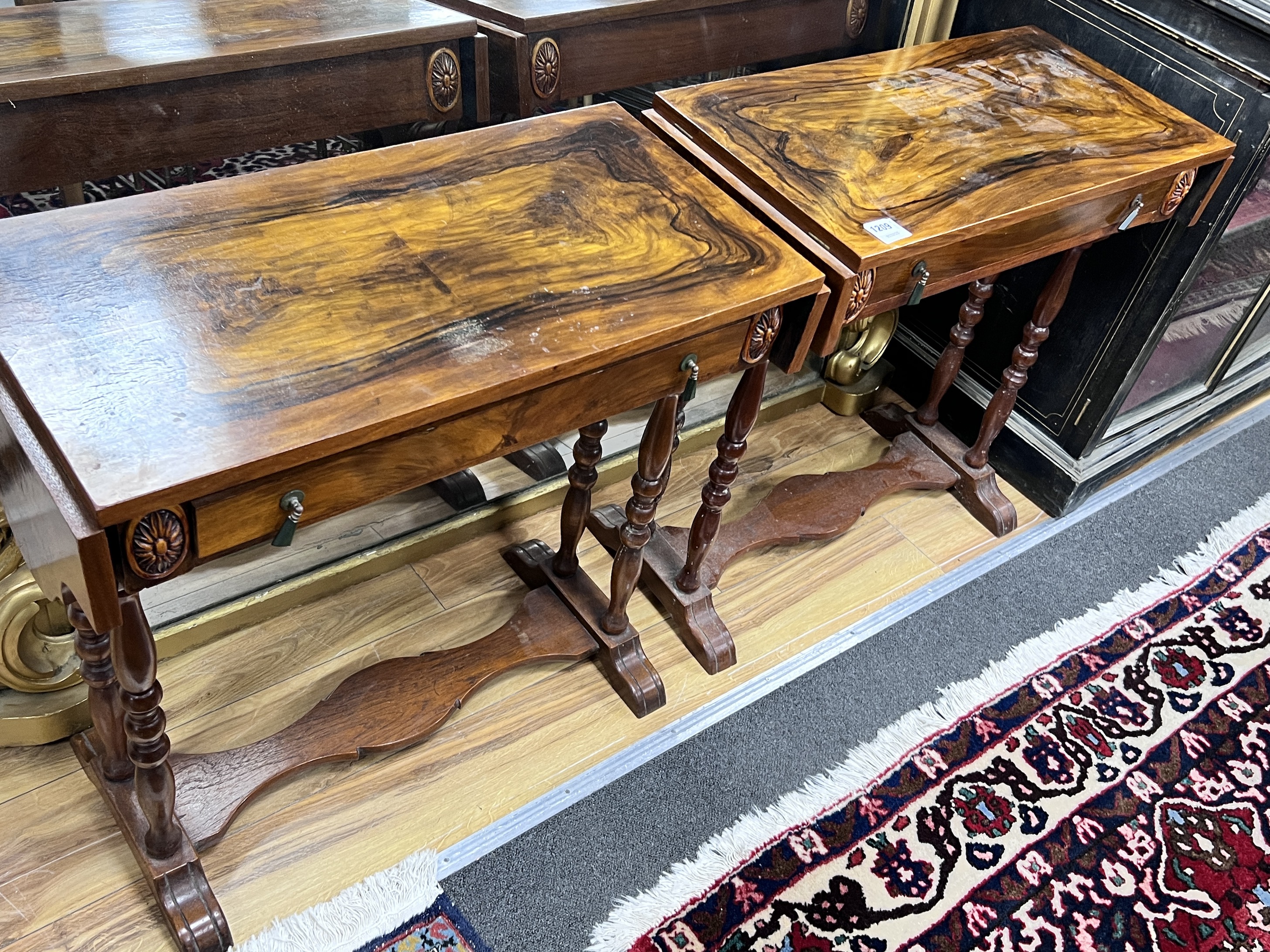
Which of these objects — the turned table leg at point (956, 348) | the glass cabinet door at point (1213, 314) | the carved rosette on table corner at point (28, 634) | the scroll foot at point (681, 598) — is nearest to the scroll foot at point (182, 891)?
the carved rosette on table corner at point (28, 634)

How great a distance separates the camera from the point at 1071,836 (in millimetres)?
1731

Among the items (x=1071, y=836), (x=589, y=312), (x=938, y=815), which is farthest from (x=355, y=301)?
(x=1071, y=836)

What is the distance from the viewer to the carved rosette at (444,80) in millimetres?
1596

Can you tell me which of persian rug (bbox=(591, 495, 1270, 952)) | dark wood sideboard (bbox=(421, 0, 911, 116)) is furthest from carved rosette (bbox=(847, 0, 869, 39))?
persian rug (bbox=(591, 495, 1270, 952))

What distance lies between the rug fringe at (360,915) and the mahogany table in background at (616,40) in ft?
3.73

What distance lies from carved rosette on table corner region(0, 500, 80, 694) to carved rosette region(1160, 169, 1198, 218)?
1793mm

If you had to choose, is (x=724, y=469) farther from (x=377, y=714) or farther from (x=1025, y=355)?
(x=1025, y=355)

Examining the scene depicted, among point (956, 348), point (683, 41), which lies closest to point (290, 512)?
point (683, 41)

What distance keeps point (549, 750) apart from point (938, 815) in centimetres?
62

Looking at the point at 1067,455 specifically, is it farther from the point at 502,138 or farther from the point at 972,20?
the point at 502,138

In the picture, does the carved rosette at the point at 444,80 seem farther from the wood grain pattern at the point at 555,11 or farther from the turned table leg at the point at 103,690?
the turned table leg at the point at 103,690

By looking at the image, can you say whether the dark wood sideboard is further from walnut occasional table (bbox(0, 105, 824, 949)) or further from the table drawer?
the table drawer

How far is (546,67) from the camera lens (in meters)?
1.67

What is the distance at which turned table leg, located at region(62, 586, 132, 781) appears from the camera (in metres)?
1.26
